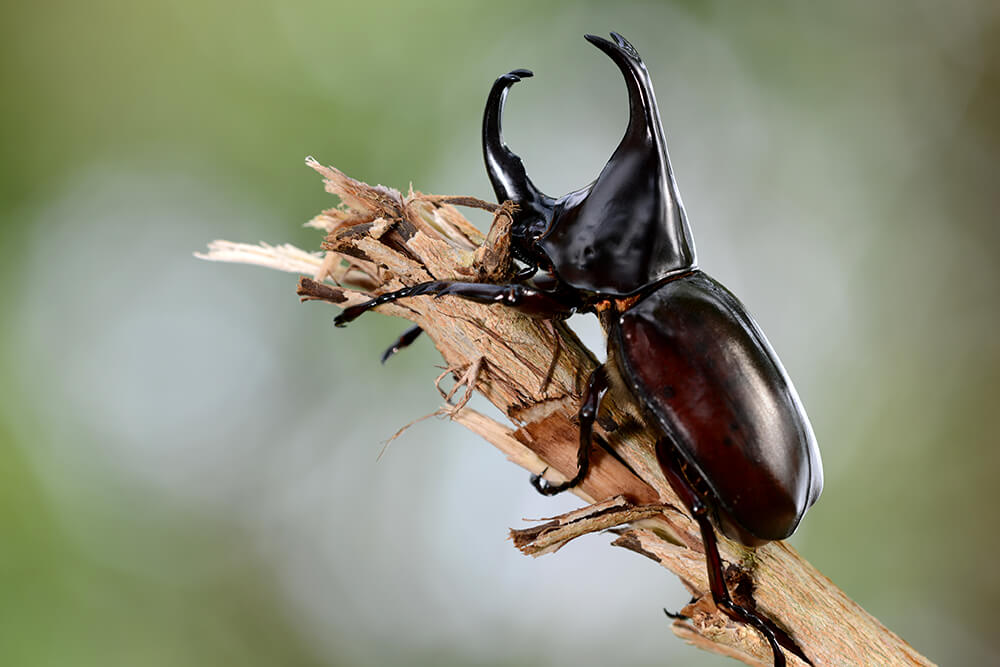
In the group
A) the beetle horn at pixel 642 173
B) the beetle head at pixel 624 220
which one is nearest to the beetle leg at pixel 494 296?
the beetle head at pixel 624 220

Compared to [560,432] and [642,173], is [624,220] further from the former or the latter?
[560,432]

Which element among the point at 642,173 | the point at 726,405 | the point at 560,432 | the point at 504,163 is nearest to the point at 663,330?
the point at 726,405

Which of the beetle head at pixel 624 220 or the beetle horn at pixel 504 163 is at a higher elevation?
the beetle horn at pixel 504 163

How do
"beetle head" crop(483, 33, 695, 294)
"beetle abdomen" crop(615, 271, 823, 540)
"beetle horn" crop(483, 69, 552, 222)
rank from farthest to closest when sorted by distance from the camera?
"beetle horn" crop(483, 69, 552, 222) < "beetle head" crop(483, 33, 695, 294) < "beetle abdomen" crop(615, 271, 823, 540)

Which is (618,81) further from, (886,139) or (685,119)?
(886,139)

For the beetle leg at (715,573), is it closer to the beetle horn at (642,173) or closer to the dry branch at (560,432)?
the dry branch at (560,432)

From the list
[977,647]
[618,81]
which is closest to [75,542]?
[618,81]

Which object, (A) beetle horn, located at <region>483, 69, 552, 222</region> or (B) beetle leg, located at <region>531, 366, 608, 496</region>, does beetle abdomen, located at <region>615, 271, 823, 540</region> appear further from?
(A) beetle horn, located at <region>483, 69, 552, 222</region>

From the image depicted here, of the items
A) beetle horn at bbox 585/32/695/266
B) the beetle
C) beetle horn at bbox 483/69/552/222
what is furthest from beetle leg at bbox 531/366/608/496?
beetle horn at bbox 483/69/552/222
